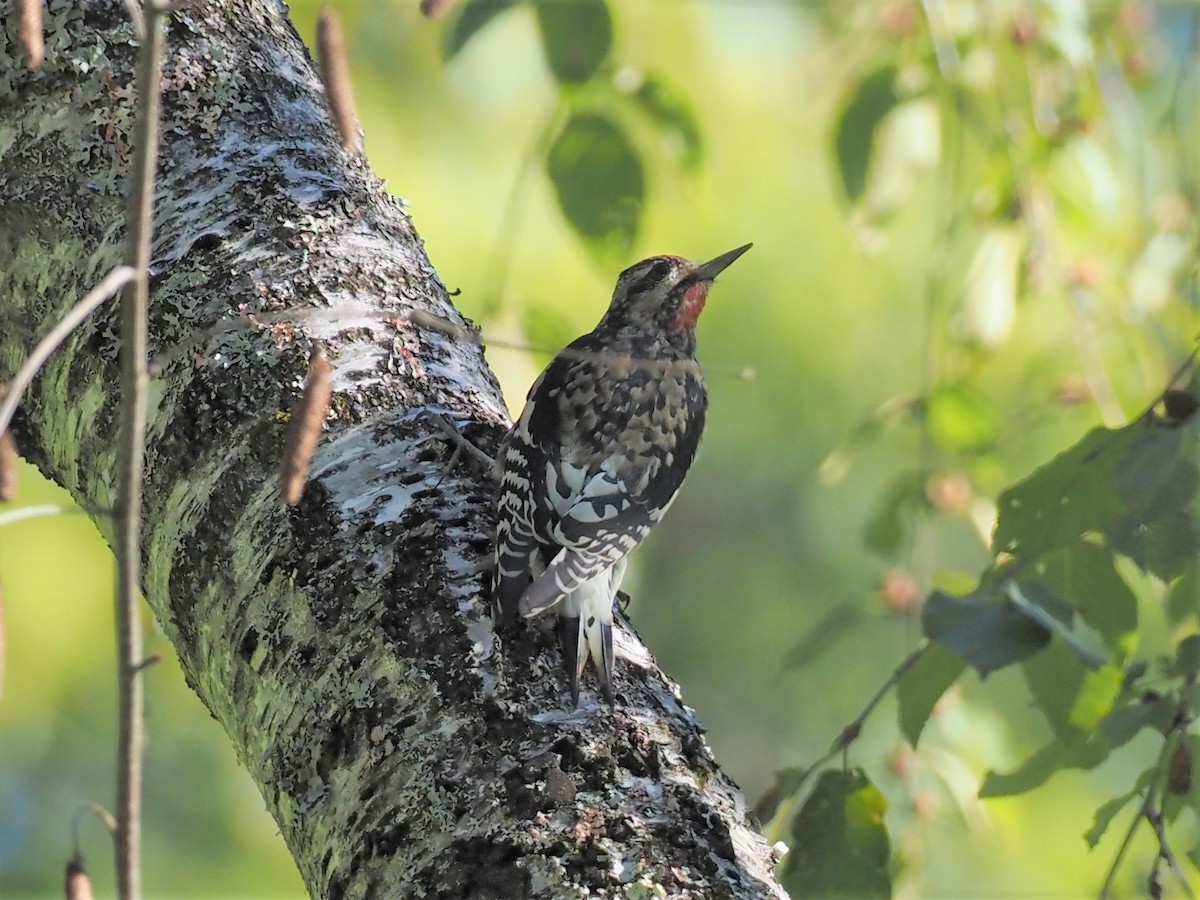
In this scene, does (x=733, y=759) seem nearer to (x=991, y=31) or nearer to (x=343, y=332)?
(x=991, y=31)

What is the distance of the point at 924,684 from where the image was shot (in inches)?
68.4

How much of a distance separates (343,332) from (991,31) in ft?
6.54

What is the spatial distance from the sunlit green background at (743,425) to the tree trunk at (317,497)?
1484 millimetres

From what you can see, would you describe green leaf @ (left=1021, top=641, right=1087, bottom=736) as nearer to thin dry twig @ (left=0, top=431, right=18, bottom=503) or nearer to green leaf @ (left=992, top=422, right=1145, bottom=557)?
green leaf @ (left=992, top=422, right=1145, bottom=557)

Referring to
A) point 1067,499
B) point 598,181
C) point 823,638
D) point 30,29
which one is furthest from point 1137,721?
point 30,29

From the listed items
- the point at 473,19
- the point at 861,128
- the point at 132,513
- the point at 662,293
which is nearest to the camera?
the point at 132,513

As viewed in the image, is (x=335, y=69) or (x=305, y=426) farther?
(x=335, y=69)

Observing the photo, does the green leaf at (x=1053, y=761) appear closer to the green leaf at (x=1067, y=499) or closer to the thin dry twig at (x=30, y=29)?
the green leaf at (x=1067, y=499)

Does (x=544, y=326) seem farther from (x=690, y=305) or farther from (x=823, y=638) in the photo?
(x=823, y=638)

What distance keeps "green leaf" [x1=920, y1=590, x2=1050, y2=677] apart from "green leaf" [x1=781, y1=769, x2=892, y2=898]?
1.61 ft

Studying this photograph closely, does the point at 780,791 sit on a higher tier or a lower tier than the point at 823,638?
lower

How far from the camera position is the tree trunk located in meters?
1.41

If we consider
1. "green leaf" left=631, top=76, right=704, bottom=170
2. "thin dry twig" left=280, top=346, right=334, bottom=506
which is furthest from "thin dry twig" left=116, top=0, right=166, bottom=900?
"green leaf" left=631, top=76, right=704, bottom=170

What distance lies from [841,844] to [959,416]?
51.7 inches
